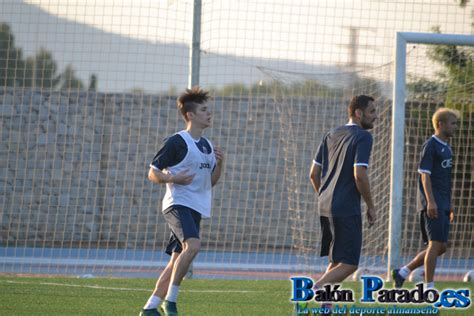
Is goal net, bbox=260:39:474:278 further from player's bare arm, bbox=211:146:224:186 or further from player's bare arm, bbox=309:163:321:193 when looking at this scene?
player's bare arm, bbox=211:146:224:186

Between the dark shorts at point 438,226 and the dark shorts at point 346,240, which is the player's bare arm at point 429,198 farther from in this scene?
the dark shorts at point 346,240

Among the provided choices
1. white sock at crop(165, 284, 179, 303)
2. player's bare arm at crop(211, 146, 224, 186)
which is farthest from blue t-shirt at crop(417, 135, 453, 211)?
white sock at crop(165, 284, 179, 303)

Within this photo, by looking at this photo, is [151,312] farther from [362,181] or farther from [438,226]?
[438,226]

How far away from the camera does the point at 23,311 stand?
26.6ft

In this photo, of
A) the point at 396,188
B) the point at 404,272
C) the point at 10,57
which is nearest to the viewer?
the point at 404,272

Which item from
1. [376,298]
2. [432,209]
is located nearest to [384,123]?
[432,209]

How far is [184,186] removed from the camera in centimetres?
766

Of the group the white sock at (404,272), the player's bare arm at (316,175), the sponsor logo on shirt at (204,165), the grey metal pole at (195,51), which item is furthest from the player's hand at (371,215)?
the grey metal pole at (195,51)

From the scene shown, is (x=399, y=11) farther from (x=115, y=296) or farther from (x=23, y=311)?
(x=23, y=311)

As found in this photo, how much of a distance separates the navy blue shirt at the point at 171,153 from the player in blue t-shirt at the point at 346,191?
1.24 metres

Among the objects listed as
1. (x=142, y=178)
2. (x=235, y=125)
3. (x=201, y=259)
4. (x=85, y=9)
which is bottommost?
(x=201, y=259)

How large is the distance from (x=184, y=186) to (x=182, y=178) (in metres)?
0.18

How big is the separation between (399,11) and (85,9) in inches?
168

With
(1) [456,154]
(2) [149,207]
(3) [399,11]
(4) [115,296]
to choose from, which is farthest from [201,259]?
(4) [115,296]
